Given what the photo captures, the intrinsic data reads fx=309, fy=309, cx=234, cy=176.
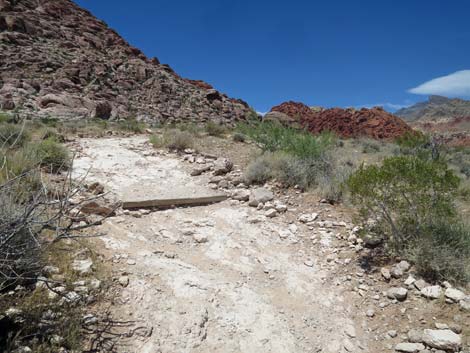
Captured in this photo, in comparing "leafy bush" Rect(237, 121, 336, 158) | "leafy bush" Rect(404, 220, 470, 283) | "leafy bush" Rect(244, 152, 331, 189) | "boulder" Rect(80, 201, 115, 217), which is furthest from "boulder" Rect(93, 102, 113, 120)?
"leafy bush" Rect(404, 220, 470, 283)

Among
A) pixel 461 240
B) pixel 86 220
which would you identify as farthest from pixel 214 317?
pixel 461 240

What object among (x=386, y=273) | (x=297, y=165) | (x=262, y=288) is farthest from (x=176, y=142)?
(x=386, y=273)

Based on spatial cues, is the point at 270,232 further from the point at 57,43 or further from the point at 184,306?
the point at 57,43

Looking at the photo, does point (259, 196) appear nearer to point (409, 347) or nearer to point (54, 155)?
point (409, 347)

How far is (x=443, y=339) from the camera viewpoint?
2125 millimetres

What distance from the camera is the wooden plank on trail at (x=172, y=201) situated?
4.31 meters

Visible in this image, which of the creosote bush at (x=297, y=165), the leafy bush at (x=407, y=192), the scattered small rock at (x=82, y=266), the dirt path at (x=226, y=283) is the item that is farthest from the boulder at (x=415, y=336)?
the creosote bush at (x=297, y=165)

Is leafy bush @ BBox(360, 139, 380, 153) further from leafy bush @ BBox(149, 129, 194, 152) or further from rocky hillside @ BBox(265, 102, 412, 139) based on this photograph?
rocky hillside @ BBox(265, 102, 412, 139)

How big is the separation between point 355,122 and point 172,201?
2450cm

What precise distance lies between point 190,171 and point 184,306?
12.4ft

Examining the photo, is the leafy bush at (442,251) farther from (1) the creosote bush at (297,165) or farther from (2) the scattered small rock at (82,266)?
(2) the scattered small rock at (82,266)

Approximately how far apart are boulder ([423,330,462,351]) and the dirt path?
0.43 meters

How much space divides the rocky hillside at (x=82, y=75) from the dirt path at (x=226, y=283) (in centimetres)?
1581

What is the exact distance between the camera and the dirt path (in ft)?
→ 7.35
